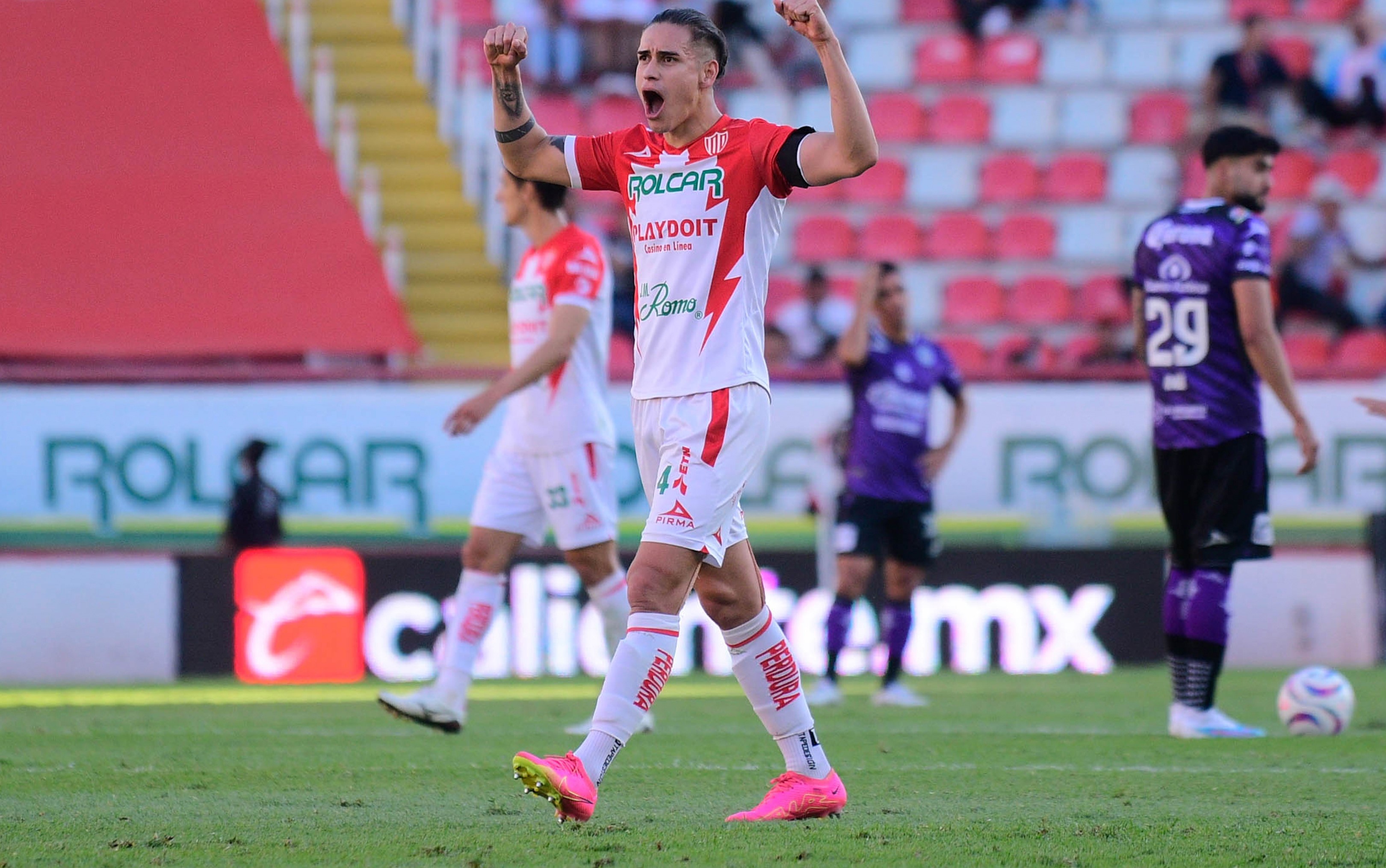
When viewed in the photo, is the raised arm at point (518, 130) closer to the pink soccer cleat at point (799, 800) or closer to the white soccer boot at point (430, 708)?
the pink soccer cleat at point (799, 800)

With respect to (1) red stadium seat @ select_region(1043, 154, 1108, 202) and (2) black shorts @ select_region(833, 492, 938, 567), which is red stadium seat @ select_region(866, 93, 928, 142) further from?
(2) black shorts @ select_region(833, 492, 938, 567)

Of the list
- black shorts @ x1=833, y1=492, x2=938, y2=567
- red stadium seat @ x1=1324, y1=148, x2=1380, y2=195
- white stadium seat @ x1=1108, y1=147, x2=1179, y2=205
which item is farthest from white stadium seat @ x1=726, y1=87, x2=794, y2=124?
black shorts @ x1=833, y1=492, x2=938, y2=567

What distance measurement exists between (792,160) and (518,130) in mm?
776

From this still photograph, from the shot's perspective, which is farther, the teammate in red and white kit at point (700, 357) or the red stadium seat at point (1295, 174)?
the red stadium seat at point (1295, 174)

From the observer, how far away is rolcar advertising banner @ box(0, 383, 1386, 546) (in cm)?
1155

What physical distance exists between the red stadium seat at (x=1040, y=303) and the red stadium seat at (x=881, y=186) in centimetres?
148

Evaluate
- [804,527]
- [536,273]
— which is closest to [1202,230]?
[536,273]

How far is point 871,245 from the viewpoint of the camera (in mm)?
15469

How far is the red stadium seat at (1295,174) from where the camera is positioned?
1603 centimetres

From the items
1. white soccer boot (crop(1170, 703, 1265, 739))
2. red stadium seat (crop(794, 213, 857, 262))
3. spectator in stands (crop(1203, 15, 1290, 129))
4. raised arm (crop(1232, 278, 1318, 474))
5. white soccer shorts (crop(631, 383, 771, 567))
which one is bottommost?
white soccer boot (crop(1170, 703, 1265, 739))

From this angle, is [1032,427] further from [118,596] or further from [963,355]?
[118,596]

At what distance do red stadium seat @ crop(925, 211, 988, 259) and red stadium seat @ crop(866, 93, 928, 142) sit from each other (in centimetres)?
89

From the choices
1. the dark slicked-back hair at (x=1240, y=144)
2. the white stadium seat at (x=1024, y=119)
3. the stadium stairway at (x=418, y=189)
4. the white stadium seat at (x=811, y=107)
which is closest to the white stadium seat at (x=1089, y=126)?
the white stadium seat at (x=1024, y=119)

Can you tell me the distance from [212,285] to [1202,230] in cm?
842
